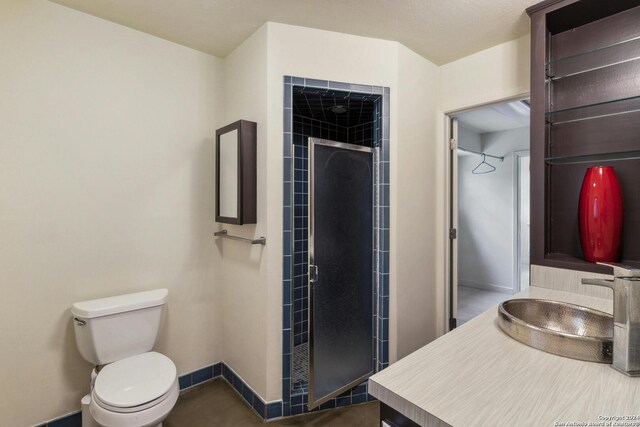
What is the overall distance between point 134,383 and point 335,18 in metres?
2.21

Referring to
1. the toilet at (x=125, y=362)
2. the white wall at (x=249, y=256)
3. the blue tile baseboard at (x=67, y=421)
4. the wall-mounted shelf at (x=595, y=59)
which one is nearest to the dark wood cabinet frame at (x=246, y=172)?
the white wall at (x=249, y=256)

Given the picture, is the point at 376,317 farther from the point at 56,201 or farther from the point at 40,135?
the point at 40,135

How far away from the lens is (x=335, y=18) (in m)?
1.85

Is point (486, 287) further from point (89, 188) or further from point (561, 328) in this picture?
point (89, 188)

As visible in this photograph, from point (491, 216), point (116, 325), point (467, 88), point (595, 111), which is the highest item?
point (467, 88)

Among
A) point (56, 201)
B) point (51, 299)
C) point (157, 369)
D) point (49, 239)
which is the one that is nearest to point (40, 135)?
point (56, 201)

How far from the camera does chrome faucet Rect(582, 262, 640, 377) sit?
0.81 m

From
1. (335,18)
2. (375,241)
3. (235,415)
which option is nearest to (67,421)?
(235,415)

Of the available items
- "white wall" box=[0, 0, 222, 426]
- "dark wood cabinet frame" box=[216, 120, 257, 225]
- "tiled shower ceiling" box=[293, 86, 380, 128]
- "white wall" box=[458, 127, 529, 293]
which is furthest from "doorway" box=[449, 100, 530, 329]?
"white wall" box=[0, 0, 222, 426]

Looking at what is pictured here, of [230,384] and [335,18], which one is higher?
[335,18]

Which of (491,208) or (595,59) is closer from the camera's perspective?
(595,59)

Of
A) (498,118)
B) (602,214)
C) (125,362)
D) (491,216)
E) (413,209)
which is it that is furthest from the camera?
(491,216)

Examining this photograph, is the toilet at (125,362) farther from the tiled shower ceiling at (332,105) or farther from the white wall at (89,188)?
the tiled shower ceiling at (332,105)

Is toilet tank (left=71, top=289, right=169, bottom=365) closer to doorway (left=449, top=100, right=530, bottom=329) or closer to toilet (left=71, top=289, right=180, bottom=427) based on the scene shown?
toilet (left=71, top=289, right=180, bottom=427)
